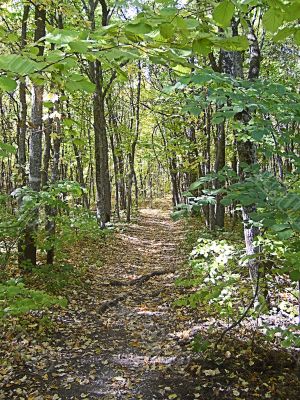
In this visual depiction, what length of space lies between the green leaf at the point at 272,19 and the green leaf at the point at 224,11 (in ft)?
0.84

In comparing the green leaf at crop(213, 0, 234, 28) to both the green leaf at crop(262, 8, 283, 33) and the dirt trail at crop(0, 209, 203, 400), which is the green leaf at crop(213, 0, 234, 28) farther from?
the dirt trail at crop(0, 209, 203, 400)

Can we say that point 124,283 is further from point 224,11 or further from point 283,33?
point 224,11

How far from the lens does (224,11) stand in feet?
5.14

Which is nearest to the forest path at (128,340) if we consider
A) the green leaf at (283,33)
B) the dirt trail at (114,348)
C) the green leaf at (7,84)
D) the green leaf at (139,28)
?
the dirt trail at (114,348)

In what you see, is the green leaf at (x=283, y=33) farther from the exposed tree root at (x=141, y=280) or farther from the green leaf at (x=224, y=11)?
the exposed tree root at (x=141, y=280)

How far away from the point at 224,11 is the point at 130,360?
5.02 m

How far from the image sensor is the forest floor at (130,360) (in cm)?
454

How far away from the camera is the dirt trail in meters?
4.66

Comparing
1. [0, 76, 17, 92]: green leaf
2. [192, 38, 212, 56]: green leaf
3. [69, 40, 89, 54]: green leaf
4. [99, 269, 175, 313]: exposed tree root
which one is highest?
[192, 38, 212, 56]: green leaf

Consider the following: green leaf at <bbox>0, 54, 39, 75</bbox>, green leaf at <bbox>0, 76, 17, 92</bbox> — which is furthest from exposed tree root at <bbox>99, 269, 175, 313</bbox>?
green leaf at <bbox>0, 54, 39, 75</bbox>

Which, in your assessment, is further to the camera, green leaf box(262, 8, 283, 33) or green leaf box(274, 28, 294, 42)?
green leaf box(274, 28, 294, 42)

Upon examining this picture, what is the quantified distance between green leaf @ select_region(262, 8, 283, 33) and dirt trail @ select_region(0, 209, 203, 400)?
13.5 ft

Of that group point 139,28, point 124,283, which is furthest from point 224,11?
point 124,283

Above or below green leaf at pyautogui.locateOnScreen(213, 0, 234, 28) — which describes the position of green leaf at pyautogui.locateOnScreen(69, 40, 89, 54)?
below
